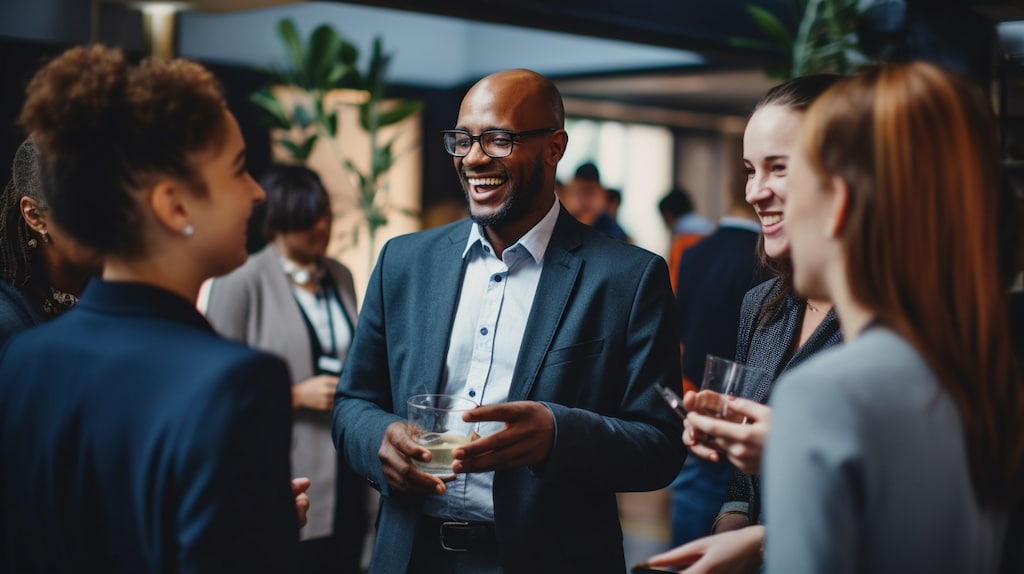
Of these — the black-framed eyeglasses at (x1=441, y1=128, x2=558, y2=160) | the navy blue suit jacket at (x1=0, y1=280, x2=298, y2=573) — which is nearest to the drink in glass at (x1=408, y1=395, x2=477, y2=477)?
the navy blue suit jacket at (x1=0, y1=280, x2=298, y2=573)

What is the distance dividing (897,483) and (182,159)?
0.90 metres

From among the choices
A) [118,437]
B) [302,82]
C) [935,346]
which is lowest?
[118,437]

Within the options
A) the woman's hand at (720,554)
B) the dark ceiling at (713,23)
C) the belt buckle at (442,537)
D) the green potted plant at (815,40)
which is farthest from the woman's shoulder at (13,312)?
the green potted plant at (815,40)

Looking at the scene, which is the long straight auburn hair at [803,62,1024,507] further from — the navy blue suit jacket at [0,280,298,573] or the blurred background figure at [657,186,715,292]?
the blurred background figure at [657,186,715,292]

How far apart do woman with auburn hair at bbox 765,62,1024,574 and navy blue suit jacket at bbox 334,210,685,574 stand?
80 cm

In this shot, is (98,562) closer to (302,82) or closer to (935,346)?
(935,346)

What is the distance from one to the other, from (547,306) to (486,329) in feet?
0.45

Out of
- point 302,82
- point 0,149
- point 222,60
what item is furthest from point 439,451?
point 222,60

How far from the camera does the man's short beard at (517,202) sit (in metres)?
1.98

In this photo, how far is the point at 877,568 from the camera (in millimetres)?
961

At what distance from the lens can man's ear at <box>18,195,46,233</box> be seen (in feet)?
5.91

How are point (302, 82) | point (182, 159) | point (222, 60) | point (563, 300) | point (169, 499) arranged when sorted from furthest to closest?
point (222, 60) → point (302, 82) → point (563, 300) → point (182, 159) → point (169, 499)

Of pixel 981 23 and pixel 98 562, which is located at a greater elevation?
pixel 981 23

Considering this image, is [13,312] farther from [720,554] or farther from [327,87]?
[327,87]
